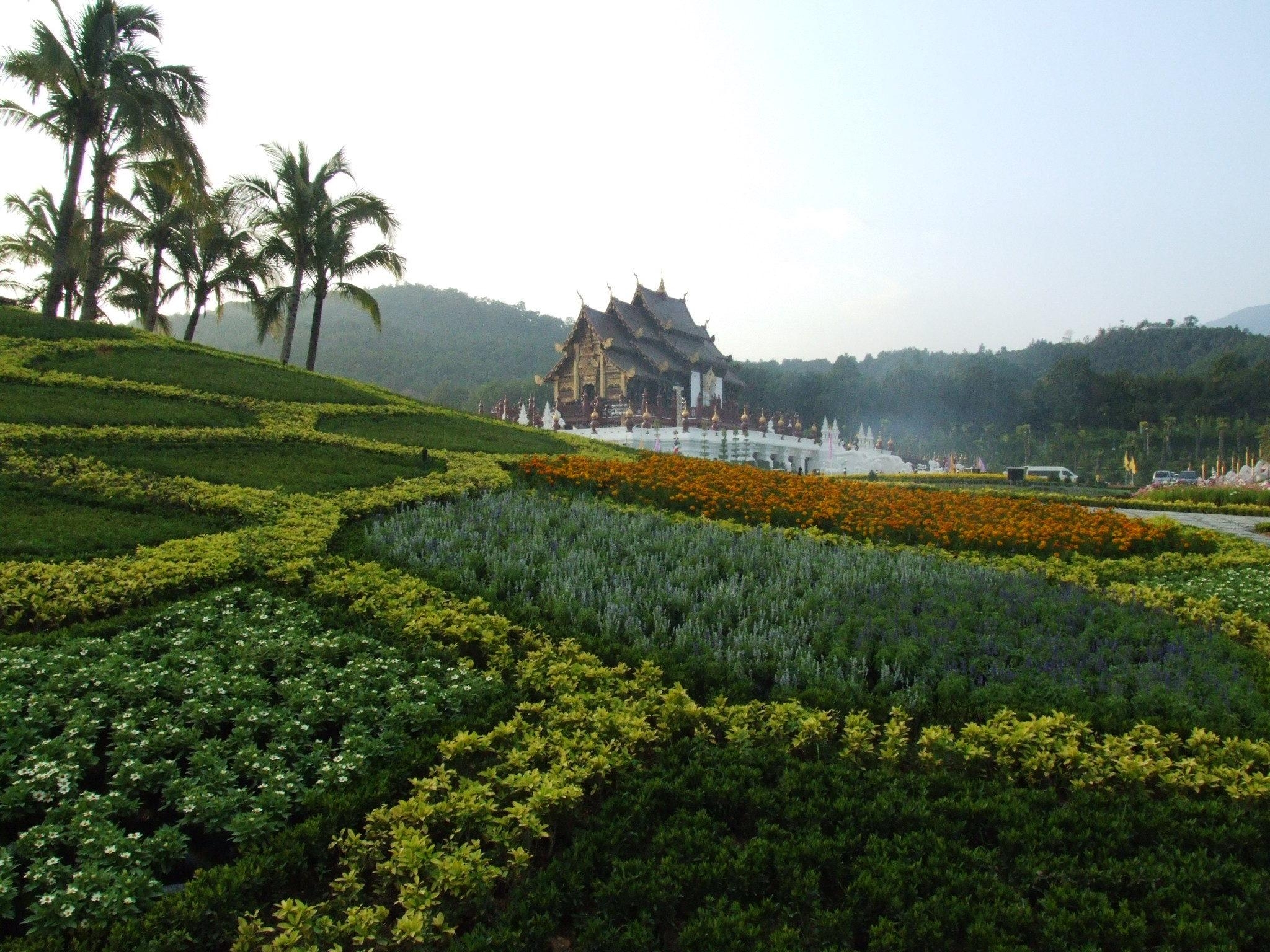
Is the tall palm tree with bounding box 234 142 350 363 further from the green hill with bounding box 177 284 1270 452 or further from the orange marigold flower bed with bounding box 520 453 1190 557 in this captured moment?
the green hill with bounding box 177 284 1270 452

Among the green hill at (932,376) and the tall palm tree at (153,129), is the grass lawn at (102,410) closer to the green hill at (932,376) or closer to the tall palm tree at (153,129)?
the tall palm tree at (153,129)

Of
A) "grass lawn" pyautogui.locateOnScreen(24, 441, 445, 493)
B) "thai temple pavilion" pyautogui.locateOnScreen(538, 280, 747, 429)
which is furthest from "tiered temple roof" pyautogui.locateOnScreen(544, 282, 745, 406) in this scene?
"grass lawn" pyautogui.locateOnScreen(24, 441, 445, 493)

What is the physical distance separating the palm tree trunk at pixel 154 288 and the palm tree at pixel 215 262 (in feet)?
1.59

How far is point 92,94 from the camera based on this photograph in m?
16.3

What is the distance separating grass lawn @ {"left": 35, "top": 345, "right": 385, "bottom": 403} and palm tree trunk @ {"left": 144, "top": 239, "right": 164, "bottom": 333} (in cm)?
804

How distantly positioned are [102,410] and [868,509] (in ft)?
33.4

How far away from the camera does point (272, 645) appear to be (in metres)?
4.93

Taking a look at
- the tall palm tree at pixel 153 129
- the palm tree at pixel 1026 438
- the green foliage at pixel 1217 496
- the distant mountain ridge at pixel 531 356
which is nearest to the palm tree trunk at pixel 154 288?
A: the tall palm tree at pixel 153 129

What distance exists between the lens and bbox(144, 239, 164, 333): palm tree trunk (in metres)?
24.0

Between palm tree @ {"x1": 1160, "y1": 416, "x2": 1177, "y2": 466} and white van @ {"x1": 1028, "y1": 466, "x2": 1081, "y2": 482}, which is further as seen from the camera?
palm tree @ {"x1": 1160, "y1": 416, "x2": 1177, "y2": 466}

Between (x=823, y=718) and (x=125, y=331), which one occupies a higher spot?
(x=125, y=331)

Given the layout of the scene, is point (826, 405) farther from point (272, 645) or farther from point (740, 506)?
point (272, 645)

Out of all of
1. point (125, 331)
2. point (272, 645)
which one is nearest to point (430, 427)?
point (125, 331)

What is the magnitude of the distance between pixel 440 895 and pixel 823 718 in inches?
81.9
